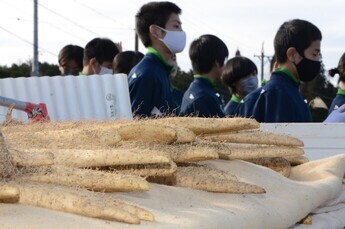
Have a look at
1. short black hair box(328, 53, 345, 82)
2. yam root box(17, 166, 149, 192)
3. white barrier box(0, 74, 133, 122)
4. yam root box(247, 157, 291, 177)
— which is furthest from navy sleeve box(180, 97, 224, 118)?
yam root box(17, 166, 149, 192)

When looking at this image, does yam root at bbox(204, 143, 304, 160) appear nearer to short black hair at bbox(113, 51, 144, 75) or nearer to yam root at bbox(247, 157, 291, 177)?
yam root at bbox(247, 157, 291, 177)

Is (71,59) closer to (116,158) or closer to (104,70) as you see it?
(104,70)

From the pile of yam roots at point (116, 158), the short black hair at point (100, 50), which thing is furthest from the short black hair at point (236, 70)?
the pile of yam roots at point (116, 158)

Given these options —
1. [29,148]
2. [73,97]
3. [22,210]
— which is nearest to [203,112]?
[73,97]

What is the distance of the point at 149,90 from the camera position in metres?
4.41

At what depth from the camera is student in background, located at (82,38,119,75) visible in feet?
19.1

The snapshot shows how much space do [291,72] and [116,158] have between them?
3.09m

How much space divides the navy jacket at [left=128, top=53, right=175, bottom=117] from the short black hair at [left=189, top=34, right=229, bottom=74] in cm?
78

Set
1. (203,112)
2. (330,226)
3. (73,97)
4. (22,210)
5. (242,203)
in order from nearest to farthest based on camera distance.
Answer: (22,210) < (242,203) < (330,226) < (73,97) < (203,112)

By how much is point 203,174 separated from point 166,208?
353 mm

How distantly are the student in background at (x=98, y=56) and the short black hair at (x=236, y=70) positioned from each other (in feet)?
3.32

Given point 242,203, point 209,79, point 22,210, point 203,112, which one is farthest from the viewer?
point 209,79

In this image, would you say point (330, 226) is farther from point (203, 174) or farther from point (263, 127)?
point (263, 127)

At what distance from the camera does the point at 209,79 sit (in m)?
5.19
